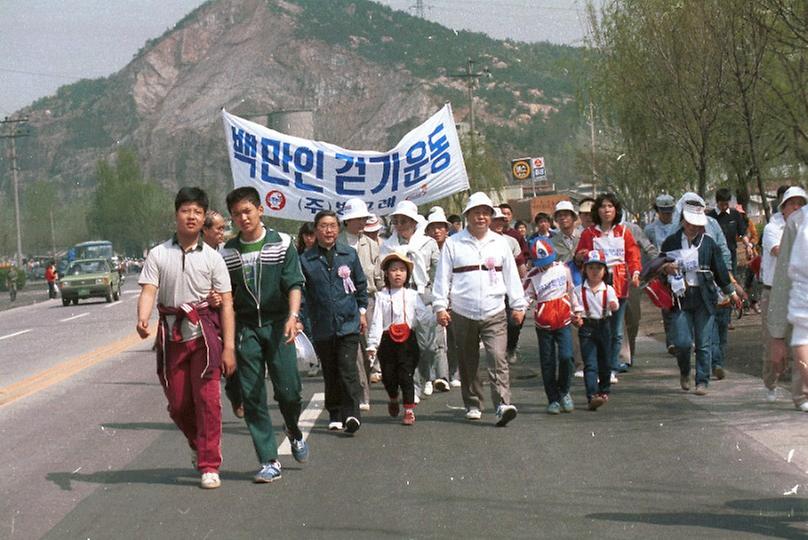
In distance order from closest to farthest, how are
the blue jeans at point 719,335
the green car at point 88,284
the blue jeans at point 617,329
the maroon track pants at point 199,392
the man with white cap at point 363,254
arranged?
the maroon track pants at point 199,392 < the man with white cap at point 363,254 < the blue jeans at point 719,335 < the blue jeans at point 617,329 < the green car at point 88,284

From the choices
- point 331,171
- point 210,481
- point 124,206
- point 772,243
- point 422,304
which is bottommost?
point 210,481

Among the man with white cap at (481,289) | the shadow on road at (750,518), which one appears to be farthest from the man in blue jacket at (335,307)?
the shadow on road at (750,518)

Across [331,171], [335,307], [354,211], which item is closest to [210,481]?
[335,307]

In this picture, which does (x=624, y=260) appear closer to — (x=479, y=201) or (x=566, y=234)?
(x=566, y=234)

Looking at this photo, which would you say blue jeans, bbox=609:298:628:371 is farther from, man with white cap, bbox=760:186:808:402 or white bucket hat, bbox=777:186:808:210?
white bucket hat, bbox=777:186:808:210

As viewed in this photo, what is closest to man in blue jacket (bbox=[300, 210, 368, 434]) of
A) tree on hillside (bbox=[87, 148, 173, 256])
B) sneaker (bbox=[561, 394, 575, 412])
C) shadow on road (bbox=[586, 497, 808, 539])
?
sneaker (bbox=[561, 394, 575, 412])

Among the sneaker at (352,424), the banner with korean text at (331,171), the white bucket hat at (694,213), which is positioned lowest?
the sneaker at (352,424)

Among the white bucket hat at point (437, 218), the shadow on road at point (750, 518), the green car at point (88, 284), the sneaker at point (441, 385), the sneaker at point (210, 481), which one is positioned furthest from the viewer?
the green car at point (88, 284)

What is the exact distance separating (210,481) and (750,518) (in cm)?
323

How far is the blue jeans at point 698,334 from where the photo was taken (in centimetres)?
1250

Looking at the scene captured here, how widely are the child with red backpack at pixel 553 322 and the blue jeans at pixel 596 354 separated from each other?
→ 0.16 metres

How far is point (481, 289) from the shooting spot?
1112cm

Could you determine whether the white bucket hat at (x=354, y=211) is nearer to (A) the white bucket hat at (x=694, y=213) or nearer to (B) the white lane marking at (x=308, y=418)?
(B) the white lane marking at (x=308, y=418)

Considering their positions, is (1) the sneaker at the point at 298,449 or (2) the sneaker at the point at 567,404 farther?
(2) the sneaker at the point at 567,404
